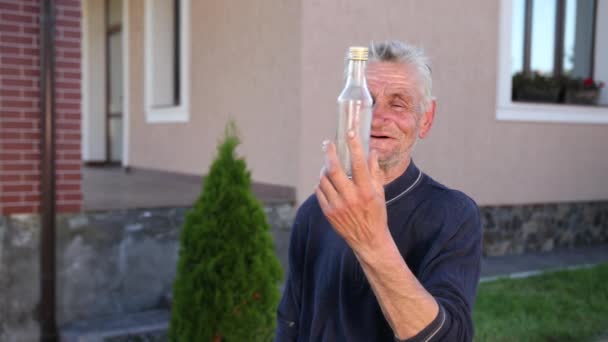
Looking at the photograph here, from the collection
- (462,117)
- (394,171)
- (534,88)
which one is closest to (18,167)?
(394,171)

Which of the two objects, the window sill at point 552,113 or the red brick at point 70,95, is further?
the window sill at point 552,113

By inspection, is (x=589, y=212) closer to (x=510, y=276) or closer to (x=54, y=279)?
(x=510, y=276)

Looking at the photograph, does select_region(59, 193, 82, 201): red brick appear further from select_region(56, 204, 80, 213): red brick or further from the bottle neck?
the bottle neck

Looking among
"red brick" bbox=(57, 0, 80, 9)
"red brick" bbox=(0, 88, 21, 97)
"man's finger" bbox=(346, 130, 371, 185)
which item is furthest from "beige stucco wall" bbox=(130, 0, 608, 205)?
"man's finger" bbox=(346, 130, 371, 185)

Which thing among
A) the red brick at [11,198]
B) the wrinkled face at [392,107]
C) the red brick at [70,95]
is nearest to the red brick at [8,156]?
the red brick at [11,198]

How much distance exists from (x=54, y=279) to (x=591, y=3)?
7.17 metres

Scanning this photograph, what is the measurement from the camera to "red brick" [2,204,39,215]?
4.52 m

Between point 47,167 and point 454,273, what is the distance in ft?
12.5

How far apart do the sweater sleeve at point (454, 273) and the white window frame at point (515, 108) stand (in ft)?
19.5

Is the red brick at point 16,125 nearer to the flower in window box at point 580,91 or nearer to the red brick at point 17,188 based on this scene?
the red brick at point 17,188

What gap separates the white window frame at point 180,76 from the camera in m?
7.90

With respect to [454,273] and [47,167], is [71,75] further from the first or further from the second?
[454,273]

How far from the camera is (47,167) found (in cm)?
466

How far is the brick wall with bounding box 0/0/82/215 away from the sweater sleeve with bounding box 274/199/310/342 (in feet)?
10.5
